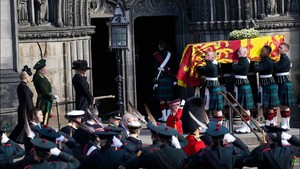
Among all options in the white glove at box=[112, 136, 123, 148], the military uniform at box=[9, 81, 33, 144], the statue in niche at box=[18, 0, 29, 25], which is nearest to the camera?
the white glove at box=[112, 136, 123, 148]

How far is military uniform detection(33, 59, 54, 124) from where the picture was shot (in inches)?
1132

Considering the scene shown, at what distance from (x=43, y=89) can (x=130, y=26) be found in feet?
13.8

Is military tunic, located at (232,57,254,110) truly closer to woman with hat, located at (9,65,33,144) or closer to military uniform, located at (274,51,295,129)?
military uniform, located at (274,51,295,129)

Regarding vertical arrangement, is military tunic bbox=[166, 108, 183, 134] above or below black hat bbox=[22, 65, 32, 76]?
below

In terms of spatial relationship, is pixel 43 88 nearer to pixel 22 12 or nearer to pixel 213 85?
pixel 22 12

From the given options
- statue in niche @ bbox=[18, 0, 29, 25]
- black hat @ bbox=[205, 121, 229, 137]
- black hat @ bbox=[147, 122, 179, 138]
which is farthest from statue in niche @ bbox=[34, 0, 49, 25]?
black hat @ bbox=[205, 121, 229, 137]

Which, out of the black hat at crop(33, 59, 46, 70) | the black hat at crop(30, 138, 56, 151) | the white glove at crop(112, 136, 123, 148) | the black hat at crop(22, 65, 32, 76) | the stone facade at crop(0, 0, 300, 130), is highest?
the stone facade at crop(0, 0, 300, 130)

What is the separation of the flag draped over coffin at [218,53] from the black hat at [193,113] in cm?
419

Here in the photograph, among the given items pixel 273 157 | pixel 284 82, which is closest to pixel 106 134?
pixel 273 157

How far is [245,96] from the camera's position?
28.8 metres

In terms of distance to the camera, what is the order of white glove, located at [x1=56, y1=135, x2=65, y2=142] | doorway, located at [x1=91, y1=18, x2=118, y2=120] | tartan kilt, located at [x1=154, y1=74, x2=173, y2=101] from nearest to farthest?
1. white glove, located at [x1=56, y1=135, x2=65, y2=142]
2. tartan kilt, located at [x1=154, y1=74, x2=173, y2=101]
3. doorway, located at [x1=91, y1=18, x2=118, y2=120]

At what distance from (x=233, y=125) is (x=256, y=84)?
43.2 inches

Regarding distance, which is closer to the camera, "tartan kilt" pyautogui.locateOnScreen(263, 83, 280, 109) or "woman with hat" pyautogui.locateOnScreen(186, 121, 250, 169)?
"woman with hat" pyautogui.locateOnScreen(186, 121, 250, 169)

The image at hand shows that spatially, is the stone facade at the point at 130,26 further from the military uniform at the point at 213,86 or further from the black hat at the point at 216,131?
the black hat at the point at 216,131
